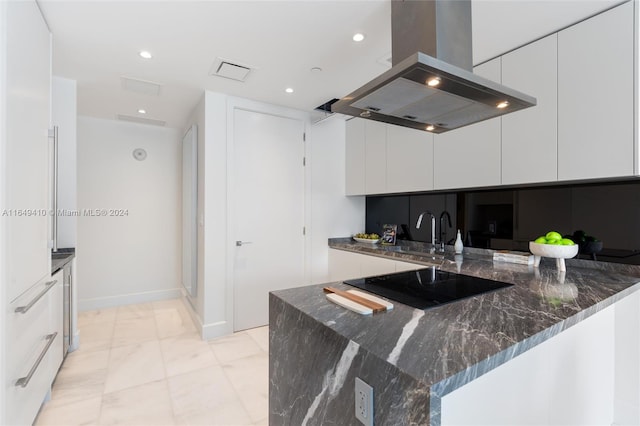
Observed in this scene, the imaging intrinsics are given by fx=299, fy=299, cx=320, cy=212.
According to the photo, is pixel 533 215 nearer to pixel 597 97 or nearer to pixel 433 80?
pixel 597 97

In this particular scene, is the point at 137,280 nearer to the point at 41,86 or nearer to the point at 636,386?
the point at 41,86

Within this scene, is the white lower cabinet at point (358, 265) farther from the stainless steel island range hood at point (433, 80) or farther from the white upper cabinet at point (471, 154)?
the stainless steel island range hood at point (433, 80)

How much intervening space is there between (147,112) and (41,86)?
1897 millimetres

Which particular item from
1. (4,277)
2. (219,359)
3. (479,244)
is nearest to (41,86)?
(4,277)

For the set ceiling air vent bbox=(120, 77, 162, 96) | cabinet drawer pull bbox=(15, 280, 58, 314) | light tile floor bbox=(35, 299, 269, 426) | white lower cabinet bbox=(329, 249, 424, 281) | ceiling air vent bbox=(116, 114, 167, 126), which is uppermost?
ceiling air vent bbox=(120, 77, 162, 96)

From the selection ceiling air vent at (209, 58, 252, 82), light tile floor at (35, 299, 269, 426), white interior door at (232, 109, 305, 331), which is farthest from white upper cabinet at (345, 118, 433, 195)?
light tile floor at (35, 299, 269, 426)

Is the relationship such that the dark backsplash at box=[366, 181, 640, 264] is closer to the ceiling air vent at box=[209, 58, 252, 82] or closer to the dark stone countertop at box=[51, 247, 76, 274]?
the ceiling air vent at box=[209, 58, 252, 82]

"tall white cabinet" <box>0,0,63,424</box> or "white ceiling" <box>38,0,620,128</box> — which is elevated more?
"white ceiling" <box>38,0,620,128</box>

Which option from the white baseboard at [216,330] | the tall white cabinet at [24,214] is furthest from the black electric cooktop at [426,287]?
the white baseboard at [216,330]

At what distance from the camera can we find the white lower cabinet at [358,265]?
8.95 feet

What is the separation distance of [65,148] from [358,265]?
304 cm

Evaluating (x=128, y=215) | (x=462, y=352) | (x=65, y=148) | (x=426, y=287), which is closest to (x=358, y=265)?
(x=426, y=287)

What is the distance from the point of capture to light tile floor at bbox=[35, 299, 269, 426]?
1886mm

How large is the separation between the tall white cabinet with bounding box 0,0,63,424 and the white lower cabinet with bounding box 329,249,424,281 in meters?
2.47
